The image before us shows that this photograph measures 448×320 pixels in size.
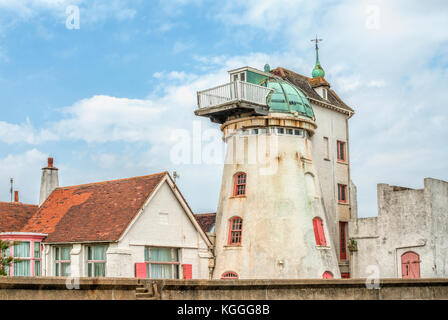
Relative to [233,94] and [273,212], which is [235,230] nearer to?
[273,212]

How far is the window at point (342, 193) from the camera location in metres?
42.6

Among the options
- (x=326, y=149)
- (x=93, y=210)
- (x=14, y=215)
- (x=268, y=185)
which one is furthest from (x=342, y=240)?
(x=14, y=215)

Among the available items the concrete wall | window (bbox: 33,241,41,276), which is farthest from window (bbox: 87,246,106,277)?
the concrete wall

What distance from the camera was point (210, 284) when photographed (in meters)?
16.4

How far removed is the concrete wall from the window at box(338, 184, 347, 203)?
115 inches

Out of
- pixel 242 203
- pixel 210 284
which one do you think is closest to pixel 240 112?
pixel 242 203

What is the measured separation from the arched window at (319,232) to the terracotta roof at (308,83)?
885 centimetres

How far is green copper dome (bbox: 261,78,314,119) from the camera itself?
122 feet

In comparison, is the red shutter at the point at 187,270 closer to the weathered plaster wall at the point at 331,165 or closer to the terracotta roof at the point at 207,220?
the terracotta roof at the point at 207,220

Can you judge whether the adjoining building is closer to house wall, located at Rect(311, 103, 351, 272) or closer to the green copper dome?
the green copper dome

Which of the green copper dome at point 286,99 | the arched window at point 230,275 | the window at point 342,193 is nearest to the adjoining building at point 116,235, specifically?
the arched window at point 230,275

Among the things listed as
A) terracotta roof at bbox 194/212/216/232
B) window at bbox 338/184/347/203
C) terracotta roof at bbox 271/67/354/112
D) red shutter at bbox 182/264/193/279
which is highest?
terracotta roof at bbox 271/67/354/112

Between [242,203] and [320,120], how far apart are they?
886 cm
